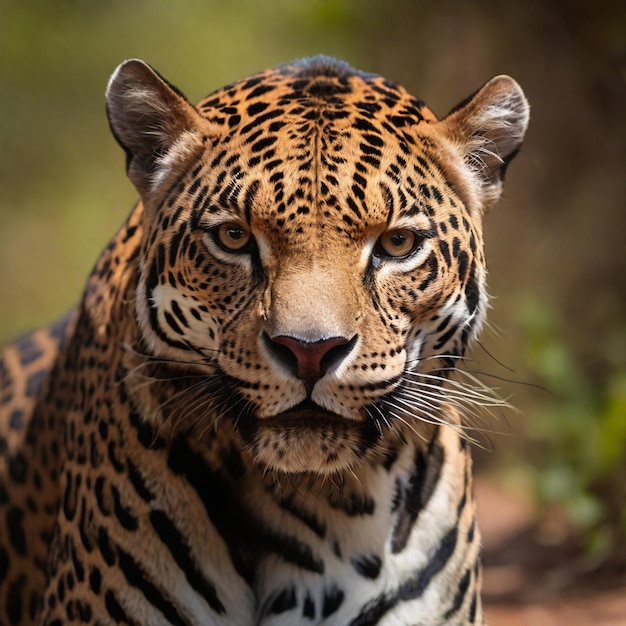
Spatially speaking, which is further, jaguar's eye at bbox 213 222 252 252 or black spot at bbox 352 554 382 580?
black spot at bbox 352 554 382 580

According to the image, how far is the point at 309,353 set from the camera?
3455mm

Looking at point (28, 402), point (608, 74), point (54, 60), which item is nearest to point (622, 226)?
point (608, 74)

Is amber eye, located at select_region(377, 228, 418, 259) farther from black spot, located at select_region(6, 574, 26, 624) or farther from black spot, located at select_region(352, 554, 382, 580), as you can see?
black spot, located at select_region(6, 574, 26, 624)

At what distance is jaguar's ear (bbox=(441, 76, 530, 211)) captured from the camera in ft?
13.6

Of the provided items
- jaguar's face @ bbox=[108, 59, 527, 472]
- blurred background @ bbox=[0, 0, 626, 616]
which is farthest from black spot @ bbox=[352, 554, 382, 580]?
blurred background @ bbox=[0, 0, 626, 616]

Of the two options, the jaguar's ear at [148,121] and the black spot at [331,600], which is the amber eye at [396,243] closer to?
the jaguar's ear at [148,121]

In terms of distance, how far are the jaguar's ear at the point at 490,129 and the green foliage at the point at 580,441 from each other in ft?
12.4

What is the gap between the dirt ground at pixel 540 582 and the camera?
7.51 meters

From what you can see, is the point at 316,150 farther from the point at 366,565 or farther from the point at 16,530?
the point at 16,530

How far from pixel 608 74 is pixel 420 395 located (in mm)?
6590

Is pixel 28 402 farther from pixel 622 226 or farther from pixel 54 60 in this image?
pixel 54 60

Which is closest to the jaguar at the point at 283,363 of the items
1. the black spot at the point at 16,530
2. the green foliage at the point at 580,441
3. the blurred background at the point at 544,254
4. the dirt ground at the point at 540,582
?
the black spot at the point at 16,530

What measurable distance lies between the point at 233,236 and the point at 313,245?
0.98 feet

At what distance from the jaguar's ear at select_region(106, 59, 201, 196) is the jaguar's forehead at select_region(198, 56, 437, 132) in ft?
0.50
